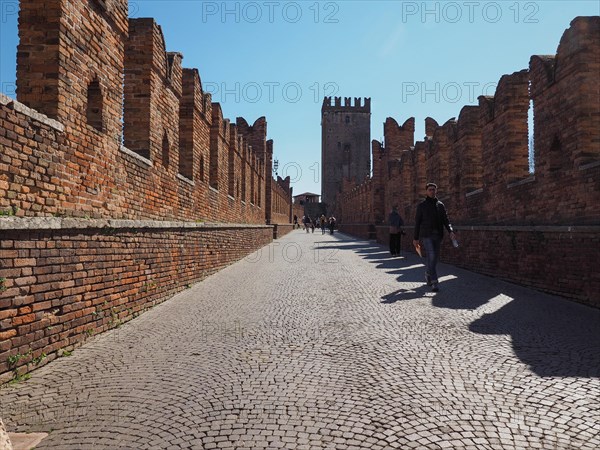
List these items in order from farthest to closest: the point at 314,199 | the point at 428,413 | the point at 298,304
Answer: the point at 314,199 → the point at 298,304 → the point at 428,413

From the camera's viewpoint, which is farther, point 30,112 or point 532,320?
point 532,320

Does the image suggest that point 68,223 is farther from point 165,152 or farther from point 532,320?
point 532,320

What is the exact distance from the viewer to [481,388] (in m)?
3.60

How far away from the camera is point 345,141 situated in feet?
295

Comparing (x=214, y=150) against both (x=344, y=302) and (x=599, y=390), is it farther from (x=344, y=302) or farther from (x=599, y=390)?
(x=599, y=390)

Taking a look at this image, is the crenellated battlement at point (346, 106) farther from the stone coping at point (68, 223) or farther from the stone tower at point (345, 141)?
the stone coping at point (68, 223)

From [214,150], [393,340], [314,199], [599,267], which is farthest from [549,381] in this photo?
[314,199]

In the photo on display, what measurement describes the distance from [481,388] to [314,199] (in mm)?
135559

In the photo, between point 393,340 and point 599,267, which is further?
point 599,267

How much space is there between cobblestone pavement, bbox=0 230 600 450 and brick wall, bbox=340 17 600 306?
4.39ft

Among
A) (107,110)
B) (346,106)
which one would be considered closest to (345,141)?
(346,106)

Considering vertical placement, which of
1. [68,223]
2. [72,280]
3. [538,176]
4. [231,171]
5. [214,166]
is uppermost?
[231,171]

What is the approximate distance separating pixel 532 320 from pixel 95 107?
19.8 feet

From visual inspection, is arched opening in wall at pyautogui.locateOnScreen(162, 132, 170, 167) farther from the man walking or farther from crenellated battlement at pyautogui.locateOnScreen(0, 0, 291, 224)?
the man walking
